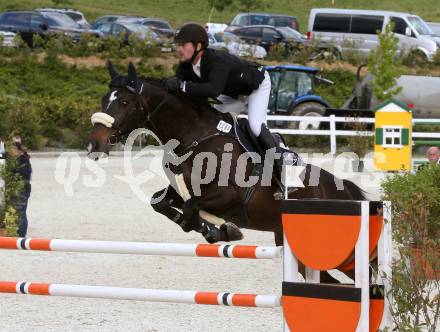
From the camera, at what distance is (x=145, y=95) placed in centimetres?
631

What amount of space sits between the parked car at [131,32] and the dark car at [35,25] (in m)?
1.04

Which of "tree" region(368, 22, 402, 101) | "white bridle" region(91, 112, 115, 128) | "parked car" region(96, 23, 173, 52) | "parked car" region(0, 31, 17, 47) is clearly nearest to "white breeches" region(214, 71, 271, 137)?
"white bridle" region(91, 112, 115, 128)

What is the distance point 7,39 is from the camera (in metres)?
28.1

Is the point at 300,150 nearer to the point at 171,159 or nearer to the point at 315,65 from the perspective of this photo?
the point at 315,65

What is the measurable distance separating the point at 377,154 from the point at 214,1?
31282 millimetres

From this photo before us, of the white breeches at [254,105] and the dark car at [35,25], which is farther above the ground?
the white breeches at [254,105]

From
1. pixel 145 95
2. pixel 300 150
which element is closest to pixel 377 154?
pixel 300 150

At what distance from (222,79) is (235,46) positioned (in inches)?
892

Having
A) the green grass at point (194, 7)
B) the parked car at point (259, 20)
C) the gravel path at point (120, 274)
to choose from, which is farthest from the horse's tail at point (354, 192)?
the green grass at point (194, 7)

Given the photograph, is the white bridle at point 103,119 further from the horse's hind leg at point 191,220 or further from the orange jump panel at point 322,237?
the orange jump panel at point 322,237

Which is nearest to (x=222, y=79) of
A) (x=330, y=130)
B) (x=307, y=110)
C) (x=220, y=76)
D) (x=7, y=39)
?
(x=220, y=76)

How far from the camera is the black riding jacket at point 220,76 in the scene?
615cm

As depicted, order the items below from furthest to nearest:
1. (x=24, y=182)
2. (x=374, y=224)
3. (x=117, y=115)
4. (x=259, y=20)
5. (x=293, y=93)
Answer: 1. (x=259, y=20)
2. (x=293, y=93)
3. (x=24, y=182)
4. (x=117, y=115)
5. (x=374, y=224)

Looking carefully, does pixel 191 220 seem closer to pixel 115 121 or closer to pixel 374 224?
pixel 115 121
